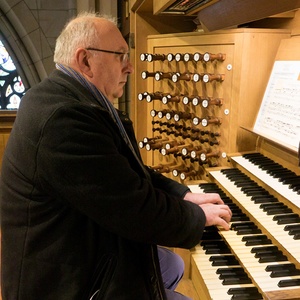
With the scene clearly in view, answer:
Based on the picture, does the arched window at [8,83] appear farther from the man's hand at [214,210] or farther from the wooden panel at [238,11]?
the man's hand at [214,210]

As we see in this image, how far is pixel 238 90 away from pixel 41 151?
136 cm

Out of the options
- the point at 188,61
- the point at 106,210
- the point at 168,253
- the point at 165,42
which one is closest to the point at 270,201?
the point at 168,253

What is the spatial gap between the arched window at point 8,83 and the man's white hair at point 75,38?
3599 mm

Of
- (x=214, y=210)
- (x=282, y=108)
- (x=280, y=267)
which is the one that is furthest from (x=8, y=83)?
(x=280, y=267)

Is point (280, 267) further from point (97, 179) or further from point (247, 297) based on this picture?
point (97, 179)

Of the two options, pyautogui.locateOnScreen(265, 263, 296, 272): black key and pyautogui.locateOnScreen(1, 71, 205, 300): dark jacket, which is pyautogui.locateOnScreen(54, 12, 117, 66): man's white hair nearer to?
pyautogui.locateOnScreen(1, 71, 205, 300): dark jacket

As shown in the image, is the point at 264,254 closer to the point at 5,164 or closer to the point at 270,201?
the point at 270,201

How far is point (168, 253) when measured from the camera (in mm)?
1580

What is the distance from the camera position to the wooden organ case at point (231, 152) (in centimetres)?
118

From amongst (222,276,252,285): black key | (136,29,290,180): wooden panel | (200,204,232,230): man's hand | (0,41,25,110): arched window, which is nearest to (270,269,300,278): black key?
(222,276,252,285): black key

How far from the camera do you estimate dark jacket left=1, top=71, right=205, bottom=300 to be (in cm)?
96

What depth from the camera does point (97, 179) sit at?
38.2 inches

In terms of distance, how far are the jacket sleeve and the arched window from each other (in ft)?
12.7

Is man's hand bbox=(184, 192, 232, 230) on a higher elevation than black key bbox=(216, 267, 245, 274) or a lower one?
higher
